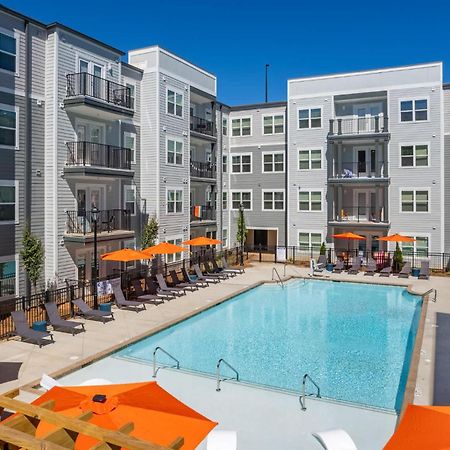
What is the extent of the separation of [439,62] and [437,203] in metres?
9.86

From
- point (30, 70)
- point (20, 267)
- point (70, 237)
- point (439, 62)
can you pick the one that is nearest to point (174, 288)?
point (70, 237)

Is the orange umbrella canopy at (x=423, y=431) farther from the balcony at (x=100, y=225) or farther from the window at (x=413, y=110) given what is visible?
the window at (x=413, y=110)

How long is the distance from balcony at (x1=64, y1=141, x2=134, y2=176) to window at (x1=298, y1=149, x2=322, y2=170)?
1597 cm

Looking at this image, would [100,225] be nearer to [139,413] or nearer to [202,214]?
[202,214]

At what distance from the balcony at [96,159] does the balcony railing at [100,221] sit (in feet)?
7.04

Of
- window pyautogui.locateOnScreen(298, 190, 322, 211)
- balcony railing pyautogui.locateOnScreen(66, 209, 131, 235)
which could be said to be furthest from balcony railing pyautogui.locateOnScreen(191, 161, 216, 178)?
balcony railing pyautogui.locateOnScreen(66, 209, 131, 235)

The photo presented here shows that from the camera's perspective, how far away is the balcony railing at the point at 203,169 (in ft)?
108

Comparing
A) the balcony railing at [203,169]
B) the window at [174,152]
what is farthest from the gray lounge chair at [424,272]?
the window at [174,152]

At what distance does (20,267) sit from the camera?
19.8m

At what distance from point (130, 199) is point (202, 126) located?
9339mm

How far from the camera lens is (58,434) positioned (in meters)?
→ 4.52

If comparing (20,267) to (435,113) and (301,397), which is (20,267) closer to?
(301,397)

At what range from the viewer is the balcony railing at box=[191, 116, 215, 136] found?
32666 mm

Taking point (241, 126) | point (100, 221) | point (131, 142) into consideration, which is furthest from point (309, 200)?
point (100, 221)
